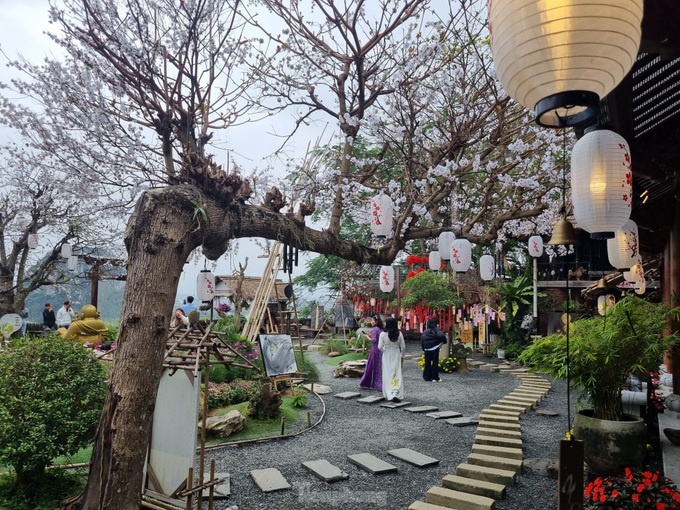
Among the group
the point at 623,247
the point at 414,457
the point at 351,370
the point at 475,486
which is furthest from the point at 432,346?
the point at 475,486

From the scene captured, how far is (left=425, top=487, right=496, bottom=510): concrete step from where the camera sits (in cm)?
475

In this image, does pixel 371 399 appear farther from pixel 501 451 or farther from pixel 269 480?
pixel 269 480

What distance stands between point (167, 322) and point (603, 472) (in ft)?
16.3

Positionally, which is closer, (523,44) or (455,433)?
(523,44)

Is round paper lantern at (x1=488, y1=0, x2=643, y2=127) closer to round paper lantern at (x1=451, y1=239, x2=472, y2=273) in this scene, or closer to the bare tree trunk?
the bare tree trunk

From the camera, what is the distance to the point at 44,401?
466 cm

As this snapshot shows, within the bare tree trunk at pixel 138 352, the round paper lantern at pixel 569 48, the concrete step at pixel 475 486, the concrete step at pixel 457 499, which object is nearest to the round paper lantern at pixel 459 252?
the concrete step at pixel 475 486

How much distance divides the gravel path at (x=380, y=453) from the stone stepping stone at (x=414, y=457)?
92 millimetres

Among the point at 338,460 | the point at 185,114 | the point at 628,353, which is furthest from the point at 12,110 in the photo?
the point at 628,353

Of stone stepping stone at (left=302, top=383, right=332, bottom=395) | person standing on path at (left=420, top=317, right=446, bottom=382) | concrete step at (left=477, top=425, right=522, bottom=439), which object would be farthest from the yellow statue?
concrete step at (left=477, top=425, right=522, bottom=439)

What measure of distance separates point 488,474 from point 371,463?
5.15 feet

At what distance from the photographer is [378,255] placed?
6.82 meters

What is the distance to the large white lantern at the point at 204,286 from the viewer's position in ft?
37.8

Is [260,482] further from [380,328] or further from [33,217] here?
[33,217]
